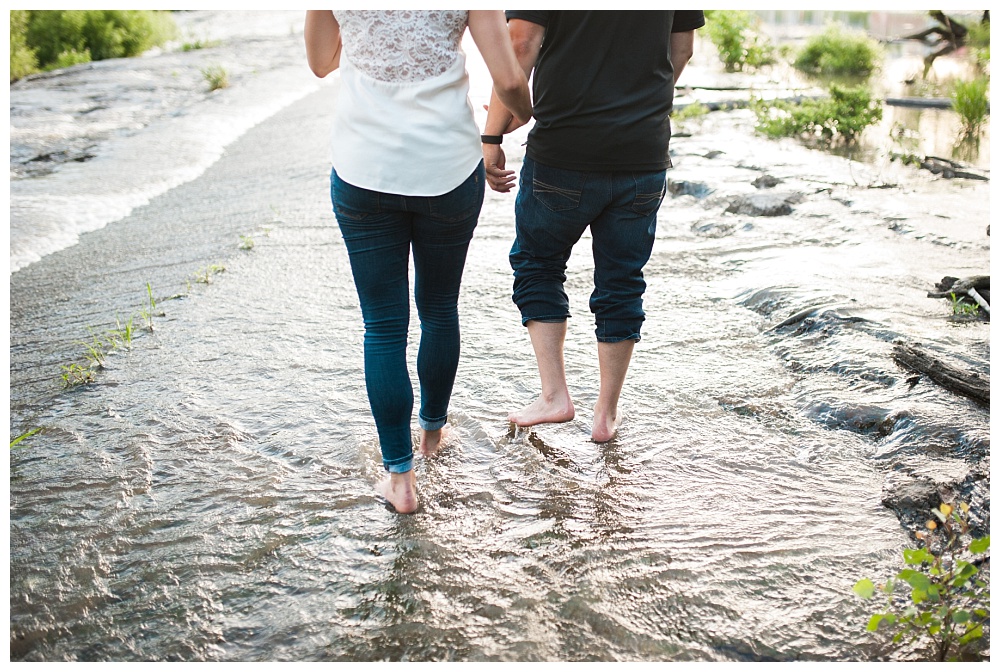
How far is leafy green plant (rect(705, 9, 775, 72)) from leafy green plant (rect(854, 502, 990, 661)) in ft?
41.7

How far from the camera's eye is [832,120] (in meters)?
8.56

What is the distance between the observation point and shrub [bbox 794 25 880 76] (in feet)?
45.4

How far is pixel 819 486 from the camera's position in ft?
8.61

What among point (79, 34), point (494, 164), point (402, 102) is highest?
point (402, 102)

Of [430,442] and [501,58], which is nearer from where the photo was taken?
[501,58]

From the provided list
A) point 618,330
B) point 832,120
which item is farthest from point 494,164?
point 832,120

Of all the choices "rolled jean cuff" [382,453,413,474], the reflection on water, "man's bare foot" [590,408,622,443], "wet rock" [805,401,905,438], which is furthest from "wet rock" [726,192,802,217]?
"rolled jean cuff" [382,453,413,474]

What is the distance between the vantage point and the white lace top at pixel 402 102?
2.14 metres

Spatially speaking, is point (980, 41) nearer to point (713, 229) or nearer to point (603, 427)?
point (713, 229)

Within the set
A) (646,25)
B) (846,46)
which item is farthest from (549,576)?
(846,46)

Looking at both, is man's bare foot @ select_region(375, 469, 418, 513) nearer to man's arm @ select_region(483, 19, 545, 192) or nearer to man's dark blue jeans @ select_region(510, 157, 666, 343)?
man's dark blue jeans @ select_region(510, 157, 666, 343)

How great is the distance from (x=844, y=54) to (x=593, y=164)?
13.0m

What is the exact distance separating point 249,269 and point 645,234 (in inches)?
117

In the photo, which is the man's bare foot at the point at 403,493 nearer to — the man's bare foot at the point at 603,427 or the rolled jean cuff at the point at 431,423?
the rolled jean cuff at the point at 431,423
